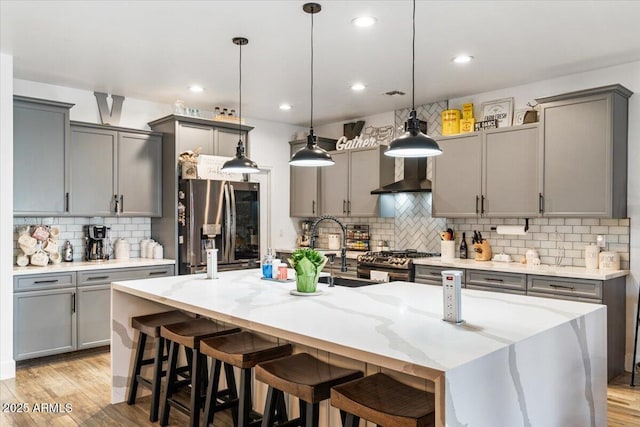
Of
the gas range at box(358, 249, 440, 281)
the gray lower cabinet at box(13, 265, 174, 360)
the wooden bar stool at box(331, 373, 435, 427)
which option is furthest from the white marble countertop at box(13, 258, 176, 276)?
the wooden bar stool at box(331, 373, 435, 427)

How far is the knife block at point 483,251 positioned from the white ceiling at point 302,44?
1605 mm

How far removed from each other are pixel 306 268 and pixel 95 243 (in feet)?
10.6

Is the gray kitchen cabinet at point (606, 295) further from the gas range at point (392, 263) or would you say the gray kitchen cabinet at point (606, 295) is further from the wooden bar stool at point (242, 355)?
the wooden bar stool at point (242, 355)

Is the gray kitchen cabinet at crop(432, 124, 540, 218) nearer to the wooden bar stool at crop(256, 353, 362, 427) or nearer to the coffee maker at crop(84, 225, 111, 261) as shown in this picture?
the wooden bar stool at crop(256, 353, 362, 427)

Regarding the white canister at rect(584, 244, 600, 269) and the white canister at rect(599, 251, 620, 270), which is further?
the white canister at rect(584, 244, 600, 269)

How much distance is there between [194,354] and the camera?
288 centimetres

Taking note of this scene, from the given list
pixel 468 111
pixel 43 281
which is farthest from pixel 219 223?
pixel 468 111

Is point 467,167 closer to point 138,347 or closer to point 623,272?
point 623,272

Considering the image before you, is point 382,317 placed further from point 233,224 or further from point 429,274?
point 233,224

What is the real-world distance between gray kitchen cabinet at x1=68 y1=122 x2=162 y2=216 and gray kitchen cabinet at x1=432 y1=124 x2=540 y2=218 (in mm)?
3122

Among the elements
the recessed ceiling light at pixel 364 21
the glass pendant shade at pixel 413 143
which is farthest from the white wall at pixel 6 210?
the glass pendant shade at pixel 413 143

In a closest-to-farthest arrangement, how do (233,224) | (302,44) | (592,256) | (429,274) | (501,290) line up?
(302,44) < (592,256) < (501,290) < (429,274) < (233,224)

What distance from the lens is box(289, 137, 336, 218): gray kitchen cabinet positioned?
→ 21.5 ft

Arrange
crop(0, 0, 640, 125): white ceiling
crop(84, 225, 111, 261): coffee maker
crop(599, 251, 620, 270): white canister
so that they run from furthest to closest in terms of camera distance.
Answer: crop(84, 225, 111, 261): coffee maker → crop(599, 251, 620, 270): white canister → crop(0, 0, 640, 125): white ceiling
